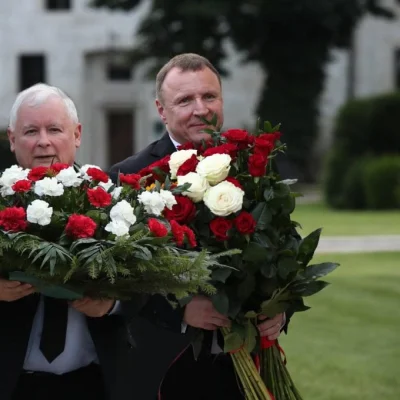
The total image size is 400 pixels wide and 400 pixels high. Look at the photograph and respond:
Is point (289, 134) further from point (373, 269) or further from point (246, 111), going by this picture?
point (373, 269)

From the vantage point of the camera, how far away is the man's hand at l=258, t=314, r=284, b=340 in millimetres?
3744

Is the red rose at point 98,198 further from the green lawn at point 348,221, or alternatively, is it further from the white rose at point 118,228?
the green lawn at point 348,221

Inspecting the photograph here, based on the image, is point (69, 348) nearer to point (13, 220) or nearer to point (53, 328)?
point (53, 328)

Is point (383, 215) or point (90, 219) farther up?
point (90, 219)

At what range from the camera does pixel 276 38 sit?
35.6m

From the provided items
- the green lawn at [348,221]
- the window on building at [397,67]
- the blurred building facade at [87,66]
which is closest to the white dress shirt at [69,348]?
the green lawn at [348,221]

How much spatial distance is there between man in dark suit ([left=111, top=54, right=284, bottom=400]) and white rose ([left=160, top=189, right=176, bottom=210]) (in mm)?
319

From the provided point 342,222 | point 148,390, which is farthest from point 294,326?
point 342,222

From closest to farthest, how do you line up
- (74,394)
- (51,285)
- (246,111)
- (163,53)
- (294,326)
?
(51,285) < (74,394) < (294,326) < (163,53) < (246,111)

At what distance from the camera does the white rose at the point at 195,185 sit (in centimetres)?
365

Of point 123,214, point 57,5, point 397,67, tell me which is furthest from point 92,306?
point 57,5

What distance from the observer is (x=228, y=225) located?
3.62 metres

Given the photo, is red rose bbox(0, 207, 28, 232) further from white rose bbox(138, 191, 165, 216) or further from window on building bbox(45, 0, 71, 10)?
window on building bbox(45, 0, 71, 10)

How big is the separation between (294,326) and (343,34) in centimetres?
2700
